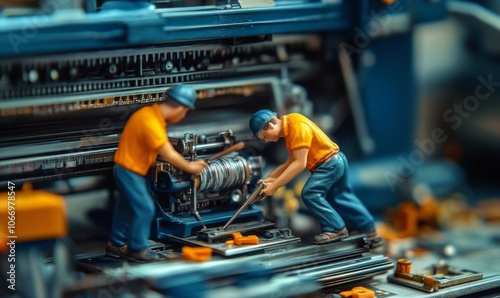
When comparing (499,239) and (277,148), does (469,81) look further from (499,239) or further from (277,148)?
(277,148)

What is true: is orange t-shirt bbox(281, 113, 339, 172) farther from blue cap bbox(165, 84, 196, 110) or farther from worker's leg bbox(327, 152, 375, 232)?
blue cap bbox(165, 84, 196, 110)

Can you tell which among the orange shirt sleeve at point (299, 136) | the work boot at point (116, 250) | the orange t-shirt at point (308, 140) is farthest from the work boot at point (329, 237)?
the work boot at point (116, 250)

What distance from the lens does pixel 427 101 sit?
4836 mm

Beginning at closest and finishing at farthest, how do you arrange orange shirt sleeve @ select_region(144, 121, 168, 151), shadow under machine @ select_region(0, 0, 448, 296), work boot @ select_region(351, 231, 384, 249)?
orange shirt sleeve @ select_region(144, 121, 168, 151) → shadow under machine @ select_region(0, 0, 448, 296) → work boot @ select_region(351, 231, 384, 249)

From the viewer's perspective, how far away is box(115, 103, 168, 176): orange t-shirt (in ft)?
8.93

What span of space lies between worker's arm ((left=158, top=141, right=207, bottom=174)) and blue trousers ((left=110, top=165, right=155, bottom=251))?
11 cm

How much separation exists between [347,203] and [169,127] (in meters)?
0.71

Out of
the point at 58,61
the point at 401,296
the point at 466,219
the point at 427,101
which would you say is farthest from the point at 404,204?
the point at 58,61

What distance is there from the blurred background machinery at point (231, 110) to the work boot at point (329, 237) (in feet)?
0.22

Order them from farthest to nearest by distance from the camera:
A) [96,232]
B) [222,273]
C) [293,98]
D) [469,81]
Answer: [469,81], [293,98], [96,232], [222,273]

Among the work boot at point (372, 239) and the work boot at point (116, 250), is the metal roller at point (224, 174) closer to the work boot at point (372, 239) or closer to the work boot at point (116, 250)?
the work boot at point (116, 250)

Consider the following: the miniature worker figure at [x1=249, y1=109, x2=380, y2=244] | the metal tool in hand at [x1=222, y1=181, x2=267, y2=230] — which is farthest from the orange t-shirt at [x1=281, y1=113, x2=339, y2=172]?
the metal tool in hand at [x1=222, y1=181, x2=267, y2=230]

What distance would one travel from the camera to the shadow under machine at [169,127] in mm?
2834

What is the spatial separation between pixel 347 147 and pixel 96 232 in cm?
147
